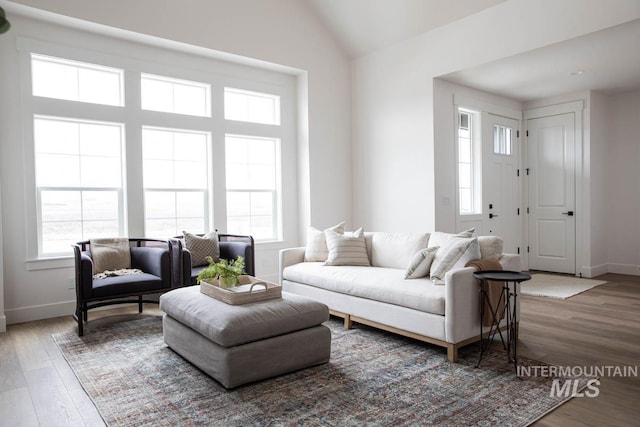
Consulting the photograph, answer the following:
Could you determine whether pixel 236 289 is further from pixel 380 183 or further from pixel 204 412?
pixel 380 183

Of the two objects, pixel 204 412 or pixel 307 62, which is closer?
pixel 204 412

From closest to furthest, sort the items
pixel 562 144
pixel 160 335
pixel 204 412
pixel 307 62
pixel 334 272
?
pixel 204 412
pixel 160 335
pixel 334 272
pixel 307 62
pixel 562 144

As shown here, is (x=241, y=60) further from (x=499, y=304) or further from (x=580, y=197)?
(x=580, y=197)

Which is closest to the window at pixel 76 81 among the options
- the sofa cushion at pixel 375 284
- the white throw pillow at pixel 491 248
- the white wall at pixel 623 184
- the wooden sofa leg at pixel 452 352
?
the sofa cushion at pixel 375 284

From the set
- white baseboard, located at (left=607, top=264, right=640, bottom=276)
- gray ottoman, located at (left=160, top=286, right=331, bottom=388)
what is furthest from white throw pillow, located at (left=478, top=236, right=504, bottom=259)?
white baseboard, located at (left=607, top=264, right=640, bottom=276)

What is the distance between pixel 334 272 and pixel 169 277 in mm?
1567

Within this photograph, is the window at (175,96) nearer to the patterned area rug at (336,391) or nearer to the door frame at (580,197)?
the patterned area rug at (336,391)

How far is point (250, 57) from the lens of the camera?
554cm

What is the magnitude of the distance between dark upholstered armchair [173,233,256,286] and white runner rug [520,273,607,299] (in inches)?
128

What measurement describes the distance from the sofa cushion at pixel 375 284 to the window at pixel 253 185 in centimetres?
152

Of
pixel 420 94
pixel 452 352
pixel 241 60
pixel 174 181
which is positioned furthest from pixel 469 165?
pixel 174 181

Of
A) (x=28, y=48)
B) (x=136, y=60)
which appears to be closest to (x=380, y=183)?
(x=136, y=60)

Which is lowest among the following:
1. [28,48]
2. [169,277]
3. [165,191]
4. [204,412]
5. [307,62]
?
[204,412]

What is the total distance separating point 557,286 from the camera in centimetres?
560
